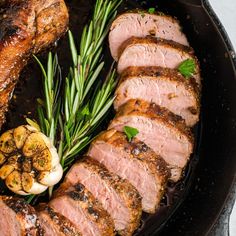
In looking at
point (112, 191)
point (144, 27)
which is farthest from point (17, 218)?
point (144, 27)

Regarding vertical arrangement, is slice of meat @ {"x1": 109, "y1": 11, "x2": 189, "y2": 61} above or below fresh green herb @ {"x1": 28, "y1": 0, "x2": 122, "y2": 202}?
above

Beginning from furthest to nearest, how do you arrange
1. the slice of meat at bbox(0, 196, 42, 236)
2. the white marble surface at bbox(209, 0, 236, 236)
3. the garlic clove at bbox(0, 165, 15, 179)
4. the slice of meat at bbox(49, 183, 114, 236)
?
the white marble surface at bbox(209, 0, 236, 236) → the garlic clove at bbox(0, 165, 15, 179) → the slice of meat at bbox(49, 183, 114, 236) → the slice of meat at bbox(0, 196, 42, 236)

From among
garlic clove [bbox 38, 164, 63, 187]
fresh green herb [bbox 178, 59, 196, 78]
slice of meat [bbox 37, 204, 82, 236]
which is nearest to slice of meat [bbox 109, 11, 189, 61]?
fresh green herb [bbox 178, 59, 196, 78]

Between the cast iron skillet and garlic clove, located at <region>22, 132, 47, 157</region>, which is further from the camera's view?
the cast iron skillet

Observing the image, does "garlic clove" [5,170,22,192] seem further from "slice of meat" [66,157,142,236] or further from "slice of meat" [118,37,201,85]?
"slice of meat" [118,37,201,85]

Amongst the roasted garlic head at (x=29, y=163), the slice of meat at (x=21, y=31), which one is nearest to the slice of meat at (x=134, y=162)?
the roasted garlic head at (x=29, y=163)

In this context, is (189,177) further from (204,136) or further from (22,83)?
(22,83)
